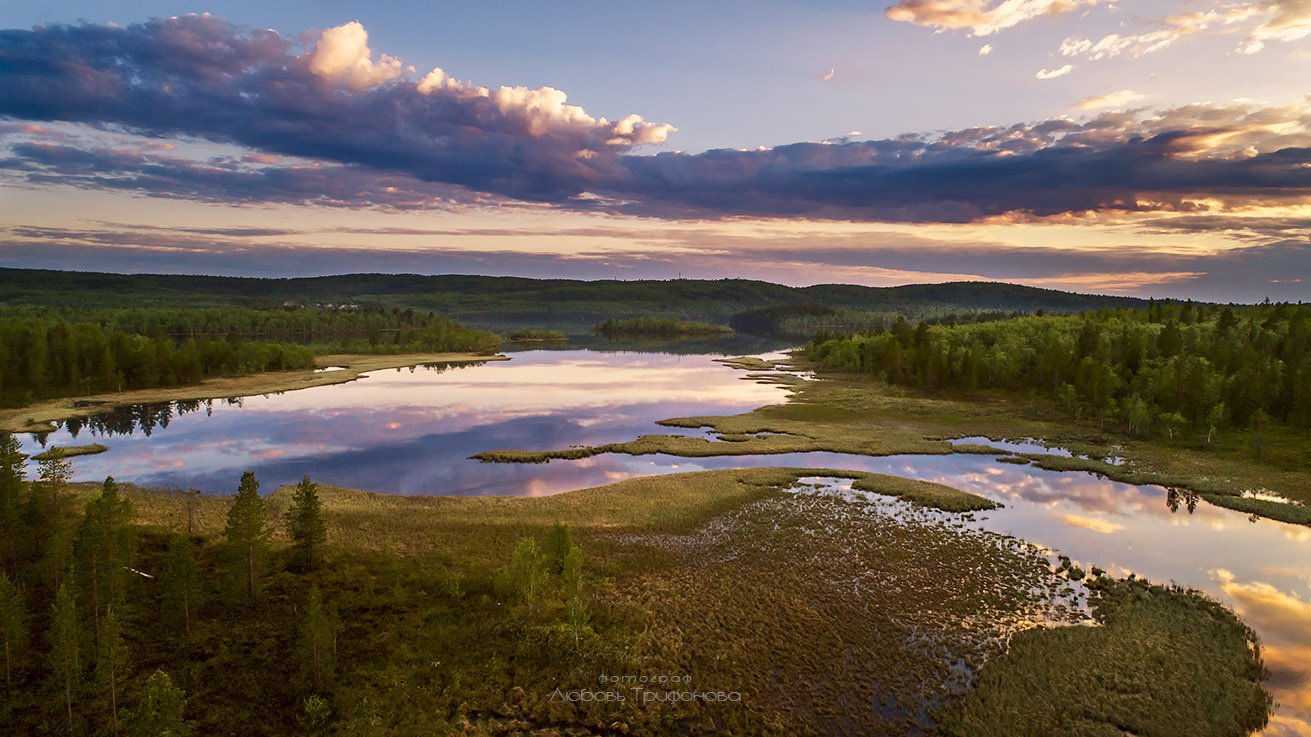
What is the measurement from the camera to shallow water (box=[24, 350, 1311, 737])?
35959mm

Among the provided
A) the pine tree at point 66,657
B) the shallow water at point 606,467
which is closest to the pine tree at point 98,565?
the pine tree at point 66,657

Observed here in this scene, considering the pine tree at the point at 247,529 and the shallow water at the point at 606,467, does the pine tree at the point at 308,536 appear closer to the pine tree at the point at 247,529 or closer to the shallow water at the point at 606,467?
the pine tree at the point at 247,529

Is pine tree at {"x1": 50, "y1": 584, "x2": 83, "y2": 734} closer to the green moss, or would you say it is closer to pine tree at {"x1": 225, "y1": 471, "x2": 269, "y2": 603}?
pine tree at {"x1": 225, "y1": 471, "x2": 269, "y2": 603}

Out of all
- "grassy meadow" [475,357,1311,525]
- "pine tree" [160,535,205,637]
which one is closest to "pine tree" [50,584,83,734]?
"pine tree" [160,535,205,637]

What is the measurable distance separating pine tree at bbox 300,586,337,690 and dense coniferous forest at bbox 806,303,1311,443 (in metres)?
78.7

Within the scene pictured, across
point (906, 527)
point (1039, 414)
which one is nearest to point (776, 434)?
point (906, 527)

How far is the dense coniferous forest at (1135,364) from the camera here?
75250 mm

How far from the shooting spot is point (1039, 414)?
9075 cm

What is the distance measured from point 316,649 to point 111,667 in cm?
520

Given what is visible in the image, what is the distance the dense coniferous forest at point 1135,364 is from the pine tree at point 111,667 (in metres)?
84.1

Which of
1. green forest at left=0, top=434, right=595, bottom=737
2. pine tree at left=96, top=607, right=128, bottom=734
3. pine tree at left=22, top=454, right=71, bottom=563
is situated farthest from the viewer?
pine tree at left=22, top=454, right=71, bottom=563

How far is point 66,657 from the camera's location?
19047mm

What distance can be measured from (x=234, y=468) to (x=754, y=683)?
51996 millimetres

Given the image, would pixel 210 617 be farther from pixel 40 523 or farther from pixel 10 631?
pixel 40 523
